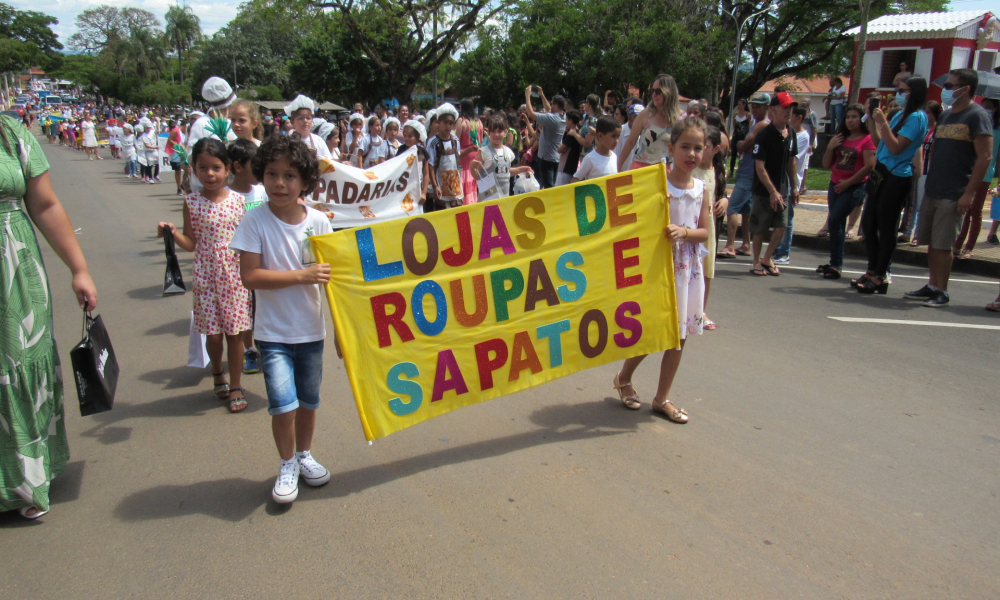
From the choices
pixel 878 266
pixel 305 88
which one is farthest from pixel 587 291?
pixel 305 88

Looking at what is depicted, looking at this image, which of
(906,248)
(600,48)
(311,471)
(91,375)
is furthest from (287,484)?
(600,48)

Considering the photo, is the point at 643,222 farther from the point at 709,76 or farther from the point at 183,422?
the point at 709,76

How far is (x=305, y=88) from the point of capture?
60.2 m

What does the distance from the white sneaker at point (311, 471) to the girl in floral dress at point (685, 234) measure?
1.90 metres

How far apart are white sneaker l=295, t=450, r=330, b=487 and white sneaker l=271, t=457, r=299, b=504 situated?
0.07m

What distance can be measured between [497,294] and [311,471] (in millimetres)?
1255

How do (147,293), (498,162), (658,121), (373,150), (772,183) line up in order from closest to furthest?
(658,121), (147,293), (772,183), (498,162), (373,150)

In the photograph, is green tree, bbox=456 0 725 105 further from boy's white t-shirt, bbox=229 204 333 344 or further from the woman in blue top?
boy's white t-shirt, bbox=229 204 333 344

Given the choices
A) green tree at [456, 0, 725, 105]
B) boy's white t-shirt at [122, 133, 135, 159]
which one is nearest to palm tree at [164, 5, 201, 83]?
green tree at [456, 0, 725, 105]

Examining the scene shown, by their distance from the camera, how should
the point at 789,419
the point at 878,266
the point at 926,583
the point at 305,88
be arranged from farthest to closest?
the point at 305,88 → the point at 878,266 → the point at 789,419 → the point at 926,583

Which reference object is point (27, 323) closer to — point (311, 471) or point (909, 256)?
point (311, 471)

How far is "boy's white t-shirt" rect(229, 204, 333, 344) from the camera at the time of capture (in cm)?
307

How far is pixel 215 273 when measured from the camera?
4.31 metres

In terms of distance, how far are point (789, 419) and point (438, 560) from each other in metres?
2.42
